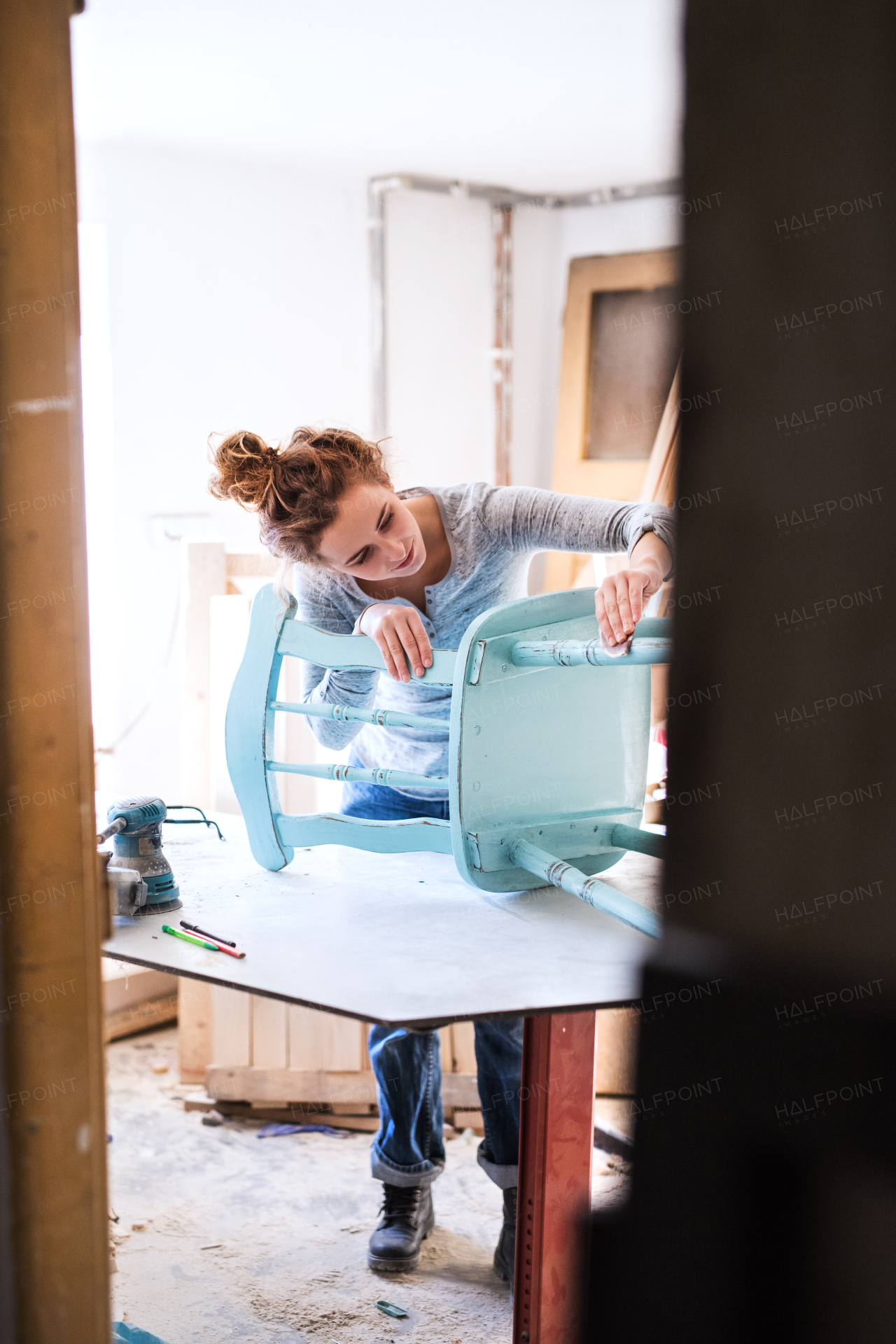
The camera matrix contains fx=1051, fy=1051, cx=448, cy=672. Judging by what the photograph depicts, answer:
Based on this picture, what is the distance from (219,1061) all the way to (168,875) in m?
1.20

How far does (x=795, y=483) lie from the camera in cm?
54

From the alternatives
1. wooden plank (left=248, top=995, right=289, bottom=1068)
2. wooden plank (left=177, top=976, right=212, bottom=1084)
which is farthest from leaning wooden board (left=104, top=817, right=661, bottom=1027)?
wooden plank (left=177, top=976, right=212, bottom=1084)

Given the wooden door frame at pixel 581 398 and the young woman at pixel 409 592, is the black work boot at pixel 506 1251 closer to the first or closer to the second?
the young woman at pixel 409 592

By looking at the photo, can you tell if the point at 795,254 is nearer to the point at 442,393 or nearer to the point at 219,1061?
the point at 219,1061

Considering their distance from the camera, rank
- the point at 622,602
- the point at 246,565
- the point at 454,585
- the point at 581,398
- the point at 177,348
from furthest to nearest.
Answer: the point at 581,398, the point at 177,348, the point at 246,565, the point at 454,585, the point at 622,602

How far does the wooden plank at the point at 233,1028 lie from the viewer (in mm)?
2469

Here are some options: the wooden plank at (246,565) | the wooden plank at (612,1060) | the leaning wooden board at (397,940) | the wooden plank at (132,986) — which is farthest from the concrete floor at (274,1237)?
the wooden plank at (246,565)

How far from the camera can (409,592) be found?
1728 mm

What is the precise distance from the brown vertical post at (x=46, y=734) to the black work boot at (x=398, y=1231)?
128 centimetres

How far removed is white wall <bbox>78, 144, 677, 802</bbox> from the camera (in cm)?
295

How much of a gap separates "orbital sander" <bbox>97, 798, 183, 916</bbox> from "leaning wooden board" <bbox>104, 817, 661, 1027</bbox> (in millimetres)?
30

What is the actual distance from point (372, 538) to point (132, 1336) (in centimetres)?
130

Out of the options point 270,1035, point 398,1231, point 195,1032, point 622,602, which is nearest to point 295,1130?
point 270,1035

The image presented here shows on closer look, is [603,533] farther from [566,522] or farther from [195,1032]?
[195,1032]
